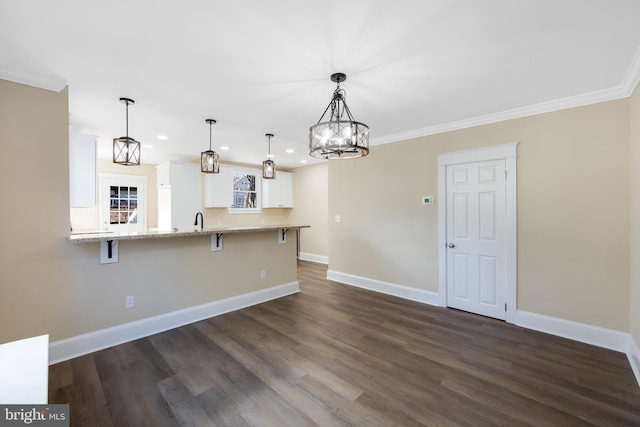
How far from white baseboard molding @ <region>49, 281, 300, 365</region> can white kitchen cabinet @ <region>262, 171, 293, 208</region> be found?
10.9 ft

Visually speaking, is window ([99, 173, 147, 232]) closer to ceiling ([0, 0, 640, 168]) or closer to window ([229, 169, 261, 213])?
window ([229, 169, 261, 213])

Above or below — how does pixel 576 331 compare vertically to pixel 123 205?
below

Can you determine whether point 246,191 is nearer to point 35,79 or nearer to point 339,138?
point 35,79

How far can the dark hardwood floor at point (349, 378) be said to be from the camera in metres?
1.85

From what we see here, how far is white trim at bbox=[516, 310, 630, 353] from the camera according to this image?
106 inches

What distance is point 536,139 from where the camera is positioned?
3.14 meters

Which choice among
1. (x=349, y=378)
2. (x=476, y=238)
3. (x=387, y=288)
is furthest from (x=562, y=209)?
(x=349, y=378)

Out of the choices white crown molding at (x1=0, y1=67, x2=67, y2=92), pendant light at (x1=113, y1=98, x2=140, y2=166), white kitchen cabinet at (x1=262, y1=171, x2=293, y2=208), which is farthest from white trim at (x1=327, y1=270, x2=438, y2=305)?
white crown molding at (x1=0, y1=67, x2=67, y2=92)

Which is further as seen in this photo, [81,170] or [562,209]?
[562,209]

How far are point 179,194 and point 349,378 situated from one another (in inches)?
201

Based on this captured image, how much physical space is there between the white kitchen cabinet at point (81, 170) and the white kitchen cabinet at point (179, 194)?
9.83 ft

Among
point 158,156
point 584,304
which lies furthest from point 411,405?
point 158,156

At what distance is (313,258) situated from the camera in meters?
7.18

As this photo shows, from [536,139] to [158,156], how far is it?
6373 millimetres
